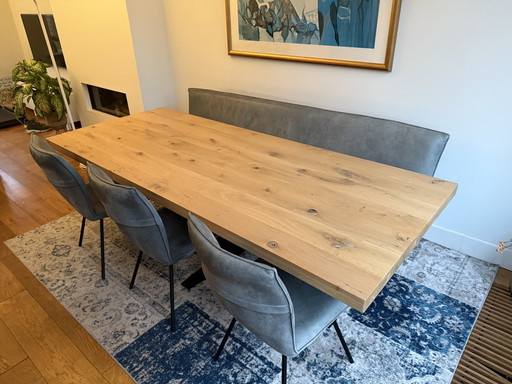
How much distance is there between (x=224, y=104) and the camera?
109 inches

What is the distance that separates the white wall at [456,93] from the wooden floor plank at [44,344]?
2.12 metres

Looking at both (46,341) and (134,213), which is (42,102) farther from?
(134,213)

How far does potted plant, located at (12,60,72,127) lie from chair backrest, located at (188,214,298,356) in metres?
3.43

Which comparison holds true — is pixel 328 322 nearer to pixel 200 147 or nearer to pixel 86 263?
pixel 200 147

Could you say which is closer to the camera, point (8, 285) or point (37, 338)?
point (37, 338)

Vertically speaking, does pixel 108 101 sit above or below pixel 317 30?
below

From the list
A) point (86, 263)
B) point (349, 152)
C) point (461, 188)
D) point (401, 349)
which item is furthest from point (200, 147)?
point (461, 188)

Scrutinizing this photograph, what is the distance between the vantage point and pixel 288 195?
1.50 meters

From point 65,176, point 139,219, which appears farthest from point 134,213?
point 65,176

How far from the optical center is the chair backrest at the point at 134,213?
4.70 feet

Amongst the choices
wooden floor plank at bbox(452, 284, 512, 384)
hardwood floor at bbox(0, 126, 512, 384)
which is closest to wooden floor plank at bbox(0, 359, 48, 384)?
hardwood floor at bbox(0, 126, 512, 384)

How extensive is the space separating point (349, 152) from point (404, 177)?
23.2 inches

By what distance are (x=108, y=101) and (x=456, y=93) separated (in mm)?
3385

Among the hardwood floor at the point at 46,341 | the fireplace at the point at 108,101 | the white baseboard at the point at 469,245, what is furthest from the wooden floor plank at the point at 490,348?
the fireplace at the point at 108,101
